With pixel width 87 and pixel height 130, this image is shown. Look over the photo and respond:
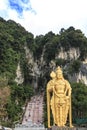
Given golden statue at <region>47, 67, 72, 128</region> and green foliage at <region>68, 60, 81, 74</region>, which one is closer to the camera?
golden statue at <region>47, 67, 72, 128</region>

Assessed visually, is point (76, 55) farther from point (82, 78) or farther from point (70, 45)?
point (82, 78)

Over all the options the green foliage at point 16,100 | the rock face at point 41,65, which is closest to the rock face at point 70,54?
the rock face at point 41,65

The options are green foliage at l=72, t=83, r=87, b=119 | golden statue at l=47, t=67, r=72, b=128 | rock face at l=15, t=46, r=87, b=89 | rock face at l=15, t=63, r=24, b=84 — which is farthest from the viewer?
rock face at l=15, t=46, r=87, b=89

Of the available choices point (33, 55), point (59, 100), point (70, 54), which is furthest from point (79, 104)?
point (33, 55)

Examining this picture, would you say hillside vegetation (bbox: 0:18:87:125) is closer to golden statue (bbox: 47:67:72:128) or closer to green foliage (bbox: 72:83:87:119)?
green foliage (bbox: 72:83:87:119)

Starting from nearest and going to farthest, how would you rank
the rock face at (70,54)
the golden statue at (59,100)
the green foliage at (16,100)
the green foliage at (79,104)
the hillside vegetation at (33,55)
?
the golden statue at (59,100) < the green foliage at (79,104) < the green foliage at (16,100) < the hillside vegetation at (33,55) < the rock face at (70,54)

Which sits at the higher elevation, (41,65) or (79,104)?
(41,65)

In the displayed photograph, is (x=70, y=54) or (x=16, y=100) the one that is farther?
(x=70, y=54)

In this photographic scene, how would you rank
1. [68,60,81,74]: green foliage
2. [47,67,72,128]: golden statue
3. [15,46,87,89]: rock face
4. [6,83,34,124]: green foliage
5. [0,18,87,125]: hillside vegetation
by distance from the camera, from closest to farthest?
[47,67,72,128]: golden statue → [6,83,34,124]: green foliage → [0,18,87,125]: hillside vegetation → [68,60,81,74]: green foliage → [15,46,87,89]: rock face

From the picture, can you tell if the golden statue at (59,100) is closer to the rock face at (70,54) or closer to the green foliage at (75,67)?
the green foliage at (75,67)

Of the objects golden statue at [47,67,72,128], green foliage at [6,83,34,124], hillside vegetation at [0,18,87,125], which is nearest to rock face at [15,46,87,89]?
hillside vegetation at [0,18,87,125]

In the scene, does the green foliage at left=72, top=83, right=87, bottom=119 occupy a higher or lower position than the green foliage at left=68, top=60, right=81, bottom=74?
lower

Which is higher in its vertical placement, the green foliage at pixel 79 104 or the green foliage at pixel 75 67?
the green foliage at pixel 75 67

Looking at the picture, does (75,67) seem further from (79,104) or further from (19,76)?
(79,104)
